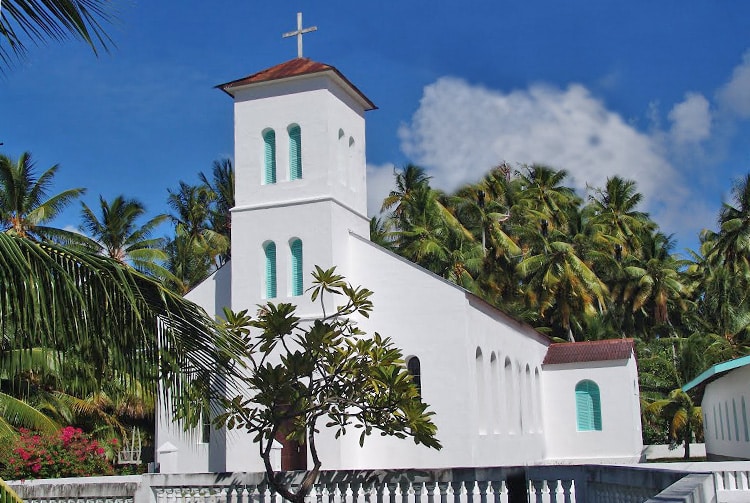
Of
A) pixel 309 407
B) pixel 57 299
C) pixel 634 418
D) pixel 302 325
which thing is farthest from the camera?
pixel 634 418

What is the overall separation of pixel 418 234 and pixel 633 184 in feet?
69.0

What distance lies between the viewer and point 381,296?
91.6 feet

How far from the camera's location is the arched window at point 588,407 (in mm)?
37469

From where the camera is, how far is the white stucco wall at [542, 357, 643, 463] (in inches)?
1438

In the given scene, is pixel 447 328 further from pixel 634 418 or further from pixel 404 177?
pixel 404 177

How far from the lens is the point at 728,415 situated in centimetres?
3262

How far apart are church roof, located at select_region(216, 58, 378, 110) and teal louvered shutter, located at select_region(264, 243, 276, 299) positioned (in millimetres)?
5285

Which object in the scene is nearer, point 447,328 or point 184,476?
point 184,476

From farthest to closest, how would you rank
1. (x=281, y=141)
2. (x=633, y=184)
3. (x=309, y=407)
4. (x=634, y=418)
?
(x=633, y=184)
(x=634, y=418)
(x=281, y=141)
(x=309, y=407)

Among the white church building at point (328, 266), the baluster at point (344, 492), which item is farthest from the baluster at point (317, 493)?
the white church building at point (328, 266)

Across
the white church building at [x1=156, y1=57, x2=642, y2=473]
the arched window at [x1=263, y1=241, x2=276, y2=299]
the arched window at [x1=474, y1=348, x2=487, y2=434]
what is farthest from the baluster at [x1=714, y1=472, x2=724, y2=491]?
the arched window at [x1=263, y1=241, x2=276, y2=299]

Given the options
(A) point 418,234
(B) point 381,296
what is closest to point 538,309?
(A) point 418,234

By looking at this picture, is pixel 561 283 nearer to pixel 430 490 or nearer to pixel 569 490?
pixel 430 490

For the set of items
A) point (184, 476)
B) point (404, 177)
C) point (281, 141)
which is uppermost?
point (404, 177)
